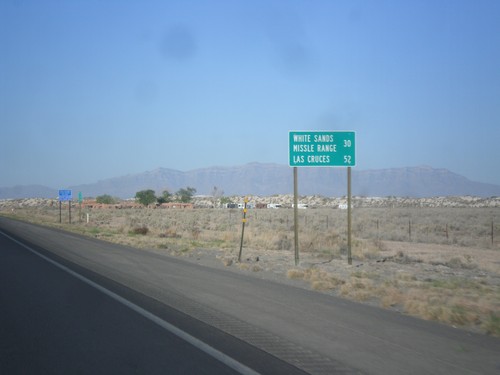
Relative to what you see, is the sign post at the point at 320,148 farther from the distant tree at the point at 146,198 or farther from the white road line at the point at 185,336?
the distant tree at the point at 146,198

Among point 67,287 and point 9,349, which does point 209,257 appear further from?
point 9,349

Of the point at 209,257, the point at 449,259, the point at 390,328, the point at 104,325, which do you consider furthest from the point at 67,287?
the point at 449,259

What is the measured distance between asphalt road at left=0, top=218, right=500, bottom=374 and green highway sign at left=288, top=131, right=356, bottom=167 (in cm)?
882

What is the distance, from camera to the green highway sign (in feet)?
79.4

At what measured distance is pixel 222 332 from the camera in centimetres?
1004

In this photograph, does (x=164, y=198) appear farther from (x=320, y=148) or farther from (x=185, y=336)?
(x=185, y=336)

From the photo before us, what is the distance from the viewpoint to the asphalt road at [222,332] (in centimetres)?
805

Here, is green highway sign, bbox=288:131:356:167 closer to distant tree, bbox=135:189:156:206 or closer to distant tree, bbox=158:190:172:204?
distant tree, bbox=135:189:156:206

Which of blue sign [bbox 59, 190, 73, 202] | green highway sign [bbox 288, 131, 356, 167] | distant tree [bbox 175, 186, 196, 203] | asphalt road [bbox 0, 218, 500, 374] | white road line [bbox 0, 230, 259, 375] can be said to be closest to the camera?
white road line [bbox 0, 230, 259, 375]

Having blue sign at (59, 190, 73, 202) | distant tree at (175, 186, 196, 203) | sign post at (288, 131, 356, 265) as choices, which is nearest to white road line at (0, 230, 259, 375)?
sign post at (288, 131, 356, 265)

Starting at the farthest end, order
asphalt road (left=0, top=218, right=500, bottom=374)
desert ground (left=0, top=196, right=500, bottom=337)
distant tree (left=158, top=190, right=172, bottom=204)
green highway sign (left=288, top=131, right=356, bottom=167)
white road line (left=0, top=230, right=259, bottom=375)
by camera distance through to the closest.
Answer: distant tree (left=158, top=190, right=172, bottom=204) → green highway sign (left=288, top=131, right=356, bottom=167) → desert ground (left=0, top=196, right=500, bottom=337) → asphalt road (left=0, top=218, right=500, bottom=374) → white road line (left=0, top=230, right=259, bottom=375)

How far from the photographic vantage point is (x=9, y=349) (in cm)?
848

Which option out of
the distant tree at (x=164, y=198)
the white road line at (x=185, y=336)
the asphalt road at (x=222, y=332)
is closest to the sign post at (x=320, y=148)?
the asphalt road at (x=222, y=332)

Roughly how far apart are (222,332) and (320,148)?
1535 cm
